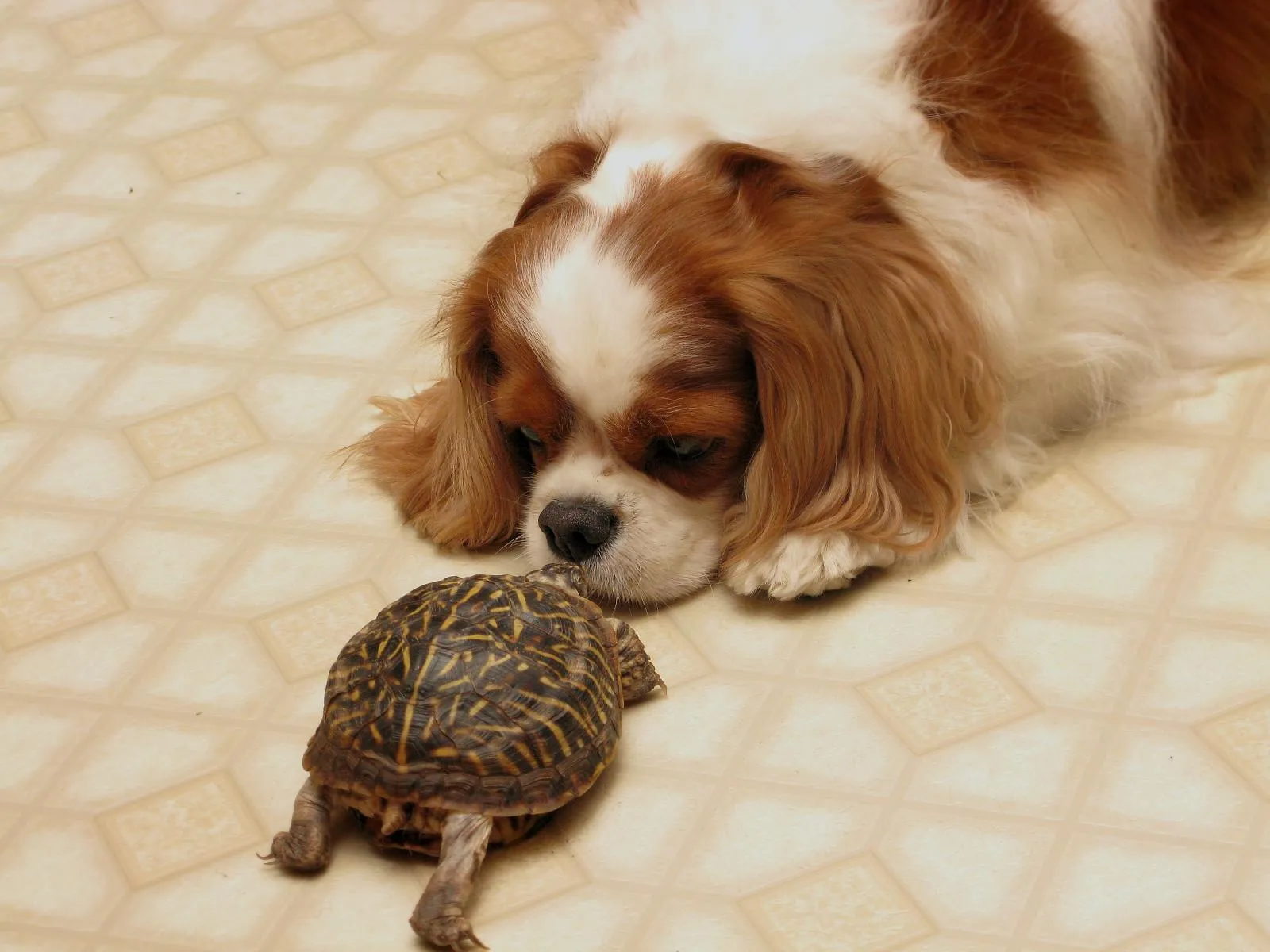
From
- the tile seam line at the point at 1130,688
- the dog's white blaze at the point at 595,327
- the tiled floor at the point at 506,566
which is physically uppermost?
the dog's white blaze at the point at 595,327

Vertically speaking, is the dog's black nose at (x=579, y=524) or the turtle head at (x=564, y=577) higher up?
the dog's black nose at (x=579, y=524)

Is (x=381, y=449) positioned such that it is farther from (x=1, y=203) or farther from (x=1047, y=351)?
(x=1, y=203)

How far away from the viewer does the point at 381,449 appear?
10.9ft

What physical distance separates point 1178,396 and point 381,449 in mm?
1368

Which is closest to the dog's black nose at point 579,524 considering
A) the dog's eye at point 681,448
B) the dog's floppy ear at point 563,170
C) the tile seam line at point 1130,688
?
the dog's eye at point 681,448

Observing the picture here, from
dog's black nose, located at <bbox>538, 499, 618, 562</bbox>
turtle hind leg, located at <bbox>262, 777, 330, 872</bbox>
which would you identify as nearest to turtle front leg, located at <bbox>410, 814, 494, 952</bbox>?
turtle hind leg, located at <bbox>262, 777, 330, 872</bbox>

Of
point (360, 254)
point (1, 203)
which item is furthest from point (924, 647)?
point (1, 203)

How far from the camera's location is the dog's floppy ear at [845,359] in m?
2.85

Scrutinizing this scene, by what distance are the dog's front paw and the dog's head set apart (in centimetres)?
2

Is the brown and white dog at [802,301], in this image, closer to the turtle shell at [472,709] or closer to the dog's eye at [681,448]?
the dog's eye at [681,448]

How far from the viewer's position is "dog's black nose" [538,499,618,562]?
114 inches

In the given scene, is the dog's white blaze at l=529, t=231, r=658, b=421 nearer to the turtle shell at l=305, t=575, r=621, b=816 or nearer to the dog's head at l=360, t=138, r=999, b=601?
the dog's head at l=360, t=138, r=999, b=601

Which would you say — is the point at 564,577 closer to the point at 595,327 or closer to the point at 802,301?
the point at 595,327

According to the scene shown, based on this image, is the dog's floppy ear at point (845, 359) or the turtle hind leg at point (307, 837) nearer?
the turtle hind leg at point (307, 837)
